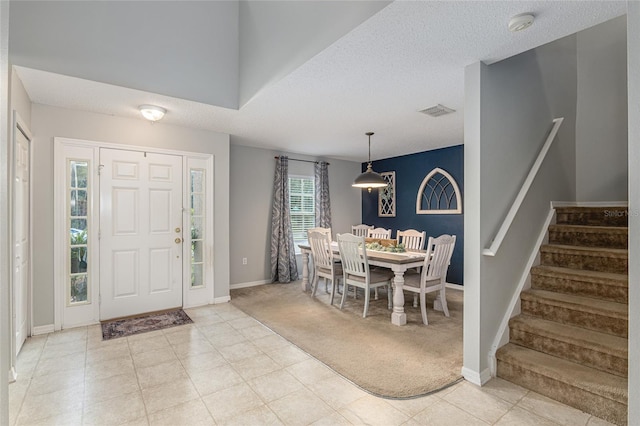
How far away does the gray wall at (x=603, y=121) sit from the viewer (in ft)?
12.4

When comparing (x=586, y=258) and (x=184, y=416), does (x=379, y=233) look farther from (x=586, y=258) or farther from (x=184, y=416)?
(x=184, y=416)

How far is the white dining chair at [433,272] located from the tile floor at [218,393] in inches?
51.1

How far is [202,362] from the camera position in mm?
2652

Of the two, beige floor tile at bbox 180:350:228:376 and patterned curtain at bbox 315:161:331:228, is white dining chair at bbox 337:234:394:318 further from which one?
patterned curtain at bbox 315:161:331:228

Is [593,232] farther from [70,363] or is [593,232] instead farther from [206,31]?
[70,363]

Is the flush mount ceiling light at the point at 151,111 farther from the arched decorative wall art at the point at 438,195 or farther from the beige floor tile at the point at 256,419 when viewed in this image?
the arched decorative wall art at the point at 438,195

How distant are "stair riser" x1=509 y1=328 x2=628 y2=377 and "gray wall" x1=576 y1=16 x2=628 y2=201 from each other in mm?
2336

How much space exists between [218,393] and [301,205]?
13.6 feet

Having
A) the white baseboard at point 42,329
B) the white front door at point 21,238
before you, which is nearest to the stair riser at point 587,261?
the white front door at point 21,238

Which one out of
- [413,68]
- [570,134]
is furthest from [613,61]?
[413,68]

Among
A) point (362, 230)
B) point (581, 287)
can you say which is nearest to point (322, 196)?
point (362, 230)

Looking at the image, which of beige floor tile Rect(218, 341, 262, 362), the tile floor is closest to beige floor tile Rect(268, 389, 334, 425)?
the tile floor

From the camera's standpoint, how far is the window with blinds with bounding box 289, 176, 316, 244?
19.6 ft

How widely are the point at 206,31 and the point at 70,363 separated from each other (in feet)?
11.2
